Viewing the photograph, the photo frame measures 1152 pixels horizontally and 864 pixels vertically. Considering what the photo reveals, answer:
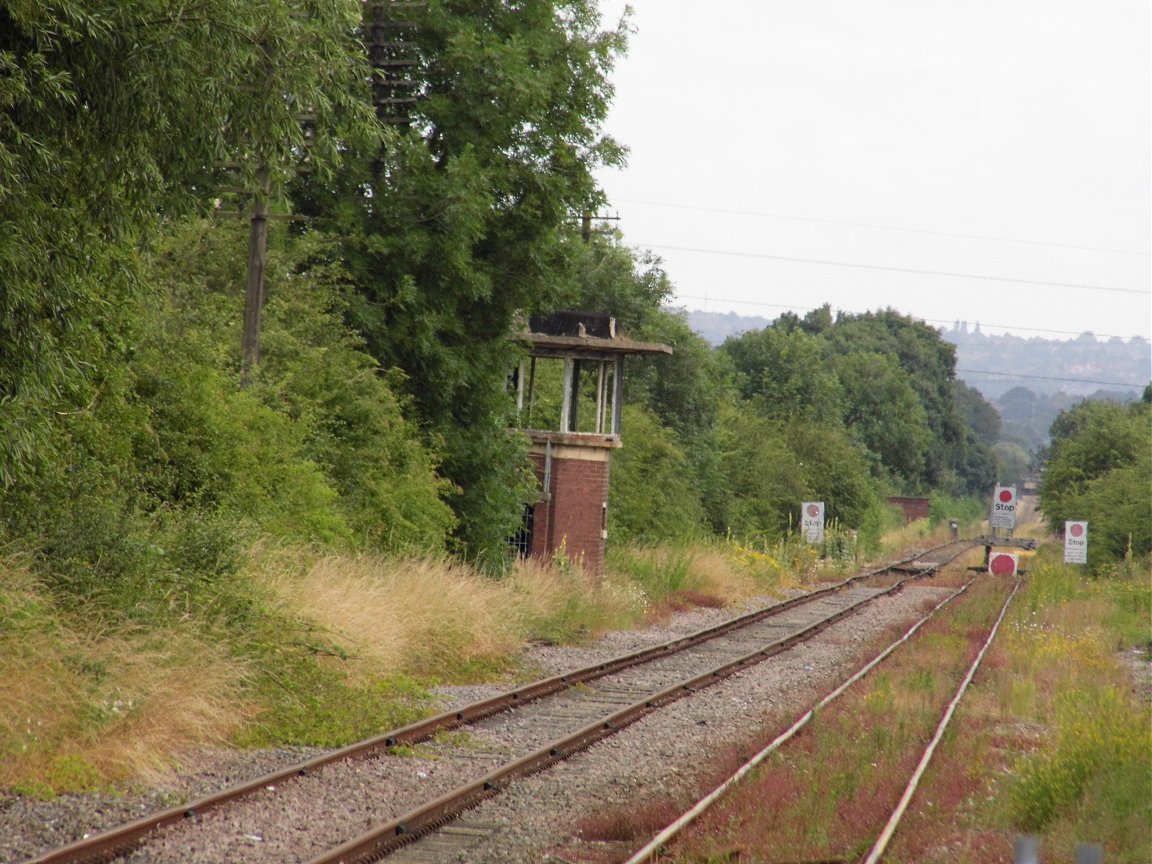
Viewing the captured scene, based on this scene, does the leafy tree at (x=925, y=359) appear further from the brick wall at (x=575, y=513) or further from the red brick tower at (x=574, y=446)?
the brick wall at (x=575, y=513)

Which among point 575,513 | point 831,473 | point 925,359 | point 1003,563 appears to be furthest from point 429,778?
point 925,359

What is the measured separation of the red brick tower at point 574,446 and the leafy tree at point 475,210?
247 centimetres

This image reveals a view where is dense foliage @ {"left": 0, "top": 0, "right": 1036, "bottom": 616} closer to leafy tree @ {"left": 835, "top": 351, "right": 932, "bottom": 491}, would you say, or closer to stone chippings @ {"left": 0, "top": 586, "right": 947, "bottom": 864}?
stone chippings @ {"left": 0, "top": 586, "right": 947, "bottom": 864}

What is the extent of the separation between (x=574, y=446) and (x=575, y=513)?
1.48 meters

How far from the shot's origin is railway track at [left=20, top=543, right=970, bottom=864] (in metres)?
8.16

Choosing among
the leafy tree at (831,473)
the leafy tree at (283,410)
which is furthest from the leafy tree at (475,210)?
the leafy tree at (831,473)

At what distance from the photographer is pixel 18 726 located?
31.4ft

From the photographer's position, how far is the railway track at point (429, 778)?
8164 millimetres

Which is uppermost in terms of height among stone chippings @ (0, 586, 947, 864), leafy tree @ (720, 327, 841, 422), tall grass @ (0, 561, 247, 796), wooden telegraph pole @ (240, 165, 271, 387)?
leafy tree @ (720, 327, 841, 422)

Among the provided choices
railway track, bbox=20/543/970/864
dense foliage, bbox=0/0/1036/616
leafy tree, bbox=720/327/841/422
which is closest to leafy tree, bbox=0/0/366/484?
dense foliage, bbox=0/0/1036/616

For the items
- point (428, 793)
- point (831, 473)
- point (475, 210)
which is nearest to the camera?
point (428, 793)

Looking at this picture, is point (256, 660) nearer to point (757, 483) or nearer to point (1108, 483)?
point (757, 483)

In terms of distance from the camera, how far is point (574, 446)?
99.1 feet

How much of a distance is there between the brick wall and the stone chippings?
1351 cm
